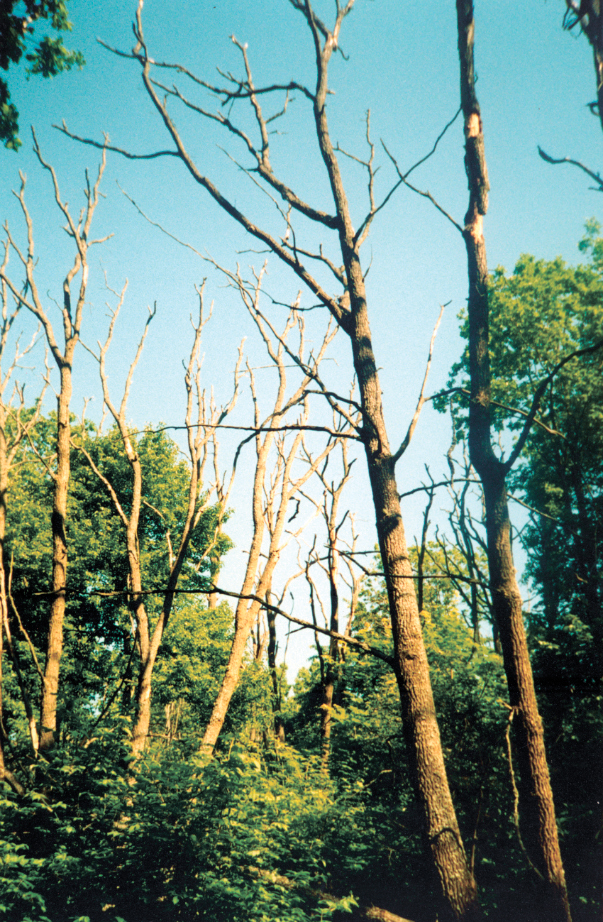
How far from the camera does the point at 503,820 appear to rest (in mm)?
6352

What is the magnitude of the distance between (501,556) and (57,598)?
16.6 ft

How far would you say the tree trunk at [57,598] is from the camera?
5.72 m

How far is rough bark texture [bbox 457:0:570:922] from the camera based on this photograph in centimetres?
279

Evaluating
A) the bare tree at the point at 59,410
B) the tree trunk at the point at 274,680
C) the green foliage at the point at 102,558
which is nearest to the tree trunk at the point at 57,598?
the bare tree at the point at 59,410

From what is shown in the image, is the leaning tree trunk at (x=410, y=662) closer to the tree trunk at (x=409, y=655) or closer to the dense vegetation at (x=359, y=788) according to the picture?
the tree trunk at (x=409, y=655)

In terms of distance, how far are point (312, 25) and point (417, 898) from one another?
9245mm

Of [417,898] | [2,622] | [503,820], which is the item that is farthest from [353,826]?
[2,622]

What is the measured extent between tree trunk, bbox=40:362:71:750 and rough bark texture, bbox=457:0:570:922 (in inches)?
176

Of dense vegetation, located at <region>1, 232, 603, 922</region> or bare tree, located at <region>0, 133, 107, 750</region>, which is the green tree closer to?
dense vegetation, located at <region>1, 232, 603, 922</region>

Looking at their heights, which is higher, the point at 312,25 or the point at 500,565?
the point at 312,25

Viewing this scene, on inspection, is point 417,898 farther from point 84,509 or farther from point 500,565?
point 84,509

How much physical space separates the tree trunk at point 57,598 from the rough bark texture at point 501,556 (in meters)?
4.47

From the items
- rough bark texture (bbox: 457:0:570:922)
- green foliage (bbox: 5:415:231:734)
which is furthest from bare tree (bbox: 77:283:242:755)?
green foliage (bbox: 5:415:231:734)

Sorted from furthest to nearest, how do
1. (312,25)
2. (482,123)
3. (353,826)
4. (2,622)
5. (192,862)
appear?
(353,826), (2,622), (192,862), (312,25), (482,123)
